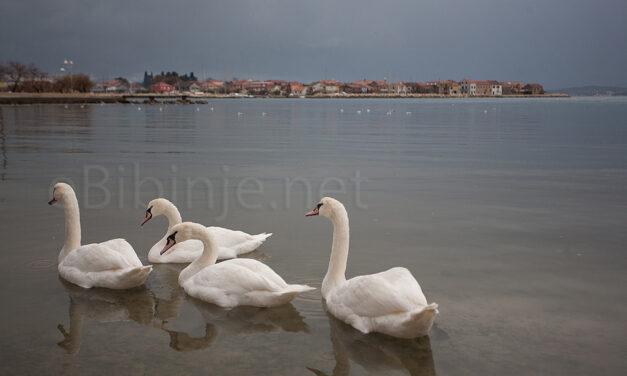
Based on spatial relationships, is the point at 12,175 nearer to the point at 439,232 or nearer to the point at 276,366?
the point at 439,232

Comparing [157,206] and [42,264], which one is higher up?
[157,206]

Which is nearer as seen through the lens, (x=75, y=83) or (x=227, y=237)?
(x=227, y=237)

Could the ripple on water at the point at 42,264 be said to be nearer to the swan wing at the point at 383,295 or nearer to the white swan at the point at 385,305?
the white swan at the point at 385,305

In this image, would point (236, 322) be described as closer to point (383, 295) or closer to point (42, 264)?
point (383, 295)

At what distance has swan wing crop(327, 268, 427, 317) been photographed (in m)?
5.14

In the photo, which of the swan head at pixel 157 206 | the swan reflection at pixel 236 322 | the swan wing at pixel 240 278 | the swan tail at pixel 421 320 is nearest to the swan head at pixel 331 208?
the swan wing at pixel 240 278

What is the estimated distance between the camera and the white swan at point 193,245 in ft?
25.6

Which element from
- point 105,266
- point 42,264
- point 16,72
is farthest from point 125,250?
point 16,72

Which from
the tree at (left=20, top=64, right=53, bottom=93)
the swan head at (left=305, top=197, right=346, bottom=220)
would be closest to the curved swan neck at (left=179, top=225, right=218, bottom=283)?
the swan head at (left=305, top=197, right=346, bottom=220)

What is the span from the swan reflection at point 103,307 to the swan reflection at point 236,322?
19.4 inches

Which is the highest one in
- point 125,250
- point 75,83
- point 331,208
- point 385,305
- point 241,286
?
point 75,83

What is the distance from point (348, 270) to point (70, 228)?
3.54m

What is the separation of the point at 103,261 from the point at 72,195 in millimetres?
1385

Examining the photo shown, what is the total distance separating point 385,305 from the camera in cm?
523
